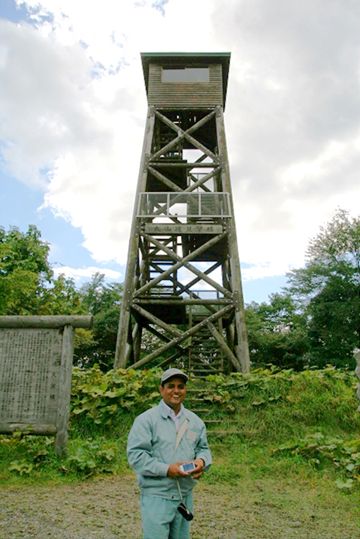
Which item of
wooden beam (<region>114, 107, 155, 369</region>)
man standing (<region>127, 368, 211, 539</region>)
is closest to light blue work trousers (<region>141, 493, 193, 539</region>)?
man standing (<region>127, 368, 211, 539</region>)

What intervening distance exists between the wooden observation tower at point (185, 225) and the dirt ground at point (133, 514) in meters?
5.51

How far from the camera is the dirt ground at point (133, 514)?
148 inches

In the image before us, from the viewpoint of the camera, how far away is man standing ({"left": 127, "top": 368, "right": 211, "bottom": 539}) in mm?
2367

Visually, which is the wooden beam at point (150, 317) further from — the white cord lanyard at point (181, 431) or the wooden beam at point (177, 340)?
the white cord lanyard at point (181, 431)

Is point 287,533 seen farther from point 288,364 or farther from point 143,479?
point 288,364

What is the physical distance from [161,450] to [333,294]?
25949mm

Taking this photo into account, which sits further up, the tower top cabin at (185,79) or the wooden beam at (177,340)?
the tower top cabin at (185,79)

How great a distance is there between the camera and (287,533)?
149 inches

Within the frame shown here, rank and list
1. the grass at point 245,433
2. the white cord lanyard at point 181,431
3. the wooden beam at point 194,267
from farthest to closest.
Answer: the wooden beam at point 194,267, the grass at point 245,433, the white cord lanyard at point 181,431

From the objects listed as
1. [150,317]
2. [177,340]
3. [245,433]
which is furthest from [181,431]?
[150,317]

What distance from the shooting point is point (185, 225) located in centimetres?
1151

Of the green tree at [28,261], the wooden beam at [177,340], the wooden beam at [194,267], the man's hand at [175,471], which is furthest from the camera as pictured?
the green tree at [28,261]

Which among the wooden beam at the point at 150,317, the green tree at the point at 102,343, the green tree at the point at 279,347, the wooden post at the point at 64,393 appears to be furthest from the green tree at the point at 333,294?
the wooden post at the point at 64,393

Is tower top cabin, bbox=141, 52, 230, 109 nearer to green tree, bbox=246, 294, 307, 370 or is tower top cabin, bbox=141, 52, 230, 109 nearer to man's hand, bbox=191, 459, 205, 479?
man's hand, bbox=191, 459, 205, 479
